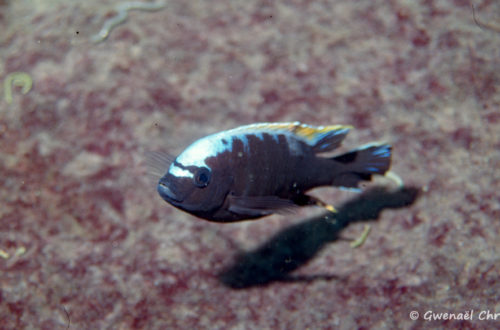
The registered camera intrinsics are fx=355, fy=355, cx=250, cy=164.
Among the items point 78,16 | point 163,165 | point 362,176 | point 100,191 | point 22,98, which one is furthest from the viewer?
point 78,16

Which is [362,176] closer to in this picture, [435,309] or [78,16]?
[435,309]

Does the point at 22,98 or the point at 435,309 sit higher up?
the point at 22,98

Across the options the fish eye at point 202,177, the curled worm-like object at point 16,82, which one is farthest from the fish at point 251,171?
the curled worm-like object at point 16,82

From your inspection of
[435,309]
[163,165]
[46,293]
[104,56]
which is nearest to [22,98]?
[104,56]

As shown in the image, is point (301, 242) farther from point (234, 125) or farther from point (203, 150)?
point (203, 150)

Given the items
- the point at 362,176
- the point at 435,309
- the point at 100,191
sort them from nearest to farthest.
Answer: the point at 362,176
the point at 435,309
the point at 100,191

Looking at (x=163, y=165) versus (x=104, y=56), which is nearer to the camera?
(x=163, y=165)

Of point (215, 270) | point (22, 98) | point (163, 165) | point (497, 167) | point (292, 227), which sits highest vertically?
point (163, 165)

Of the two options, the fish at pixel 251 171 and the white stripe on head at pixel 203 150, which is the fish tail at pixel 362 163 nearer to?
the fish at pixel 251 171
